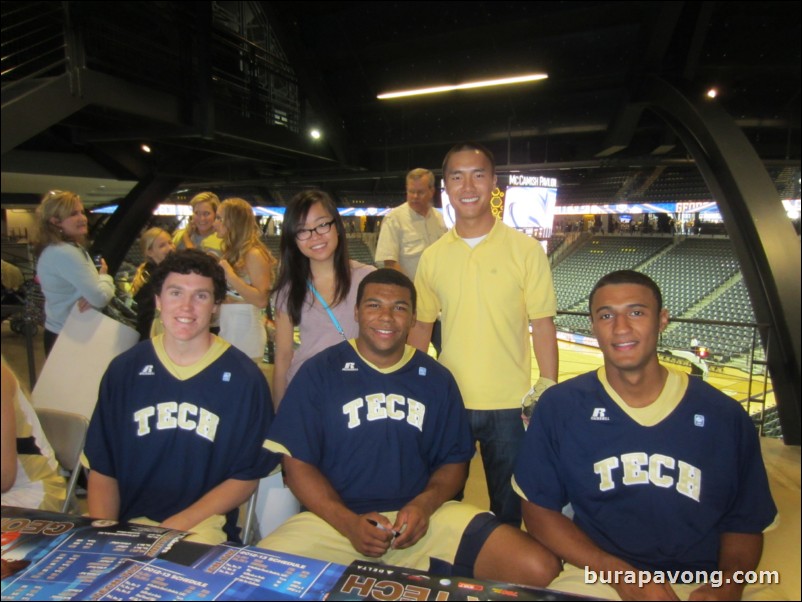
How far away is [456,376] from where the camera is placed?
212 centimetres

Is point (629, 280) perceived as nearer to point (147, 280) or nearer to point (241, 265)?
point (241, 265)

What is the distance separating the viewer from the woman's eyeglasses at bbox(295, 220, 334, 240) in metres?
2.18

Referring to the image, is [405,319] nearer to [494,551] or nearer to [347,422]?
[347,422]

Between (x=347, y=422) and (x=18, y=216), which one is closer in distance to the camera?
(x=18, y=216)

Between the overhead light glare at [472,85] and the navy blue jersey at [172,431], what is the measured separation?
5.63 metres

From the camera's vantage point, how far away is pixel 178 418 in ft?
5.60

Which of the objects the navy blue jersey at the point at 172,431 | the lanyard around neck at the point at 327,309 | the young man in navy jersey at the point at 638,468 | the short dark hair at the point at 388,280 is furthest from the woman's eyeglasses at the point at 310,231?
the young man in navy jersey at the point at 638,468

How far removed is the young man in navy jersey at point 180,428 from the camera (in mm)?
1676

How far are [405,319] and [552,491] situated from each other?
755 mm

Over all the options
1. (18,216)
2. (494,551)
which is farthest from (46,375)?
(494,551)

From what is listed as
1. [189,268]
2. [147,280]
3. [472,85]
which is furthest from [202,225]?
[472,85]

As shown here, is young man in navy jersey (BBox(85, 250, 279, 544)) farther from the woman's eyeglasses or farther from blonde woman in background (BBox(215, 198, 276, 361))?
blonde woman in background (BBox(215, 198, 276, 361))

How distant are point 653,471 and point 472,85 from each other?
5.91 m

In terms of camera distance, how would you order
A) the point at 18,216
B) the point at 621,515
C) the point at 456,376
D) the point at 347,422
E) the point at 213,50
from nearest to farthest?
the point at 18,216, the point at 621,515, the point at 347,422, the point at 456,376, the point at 213,50
